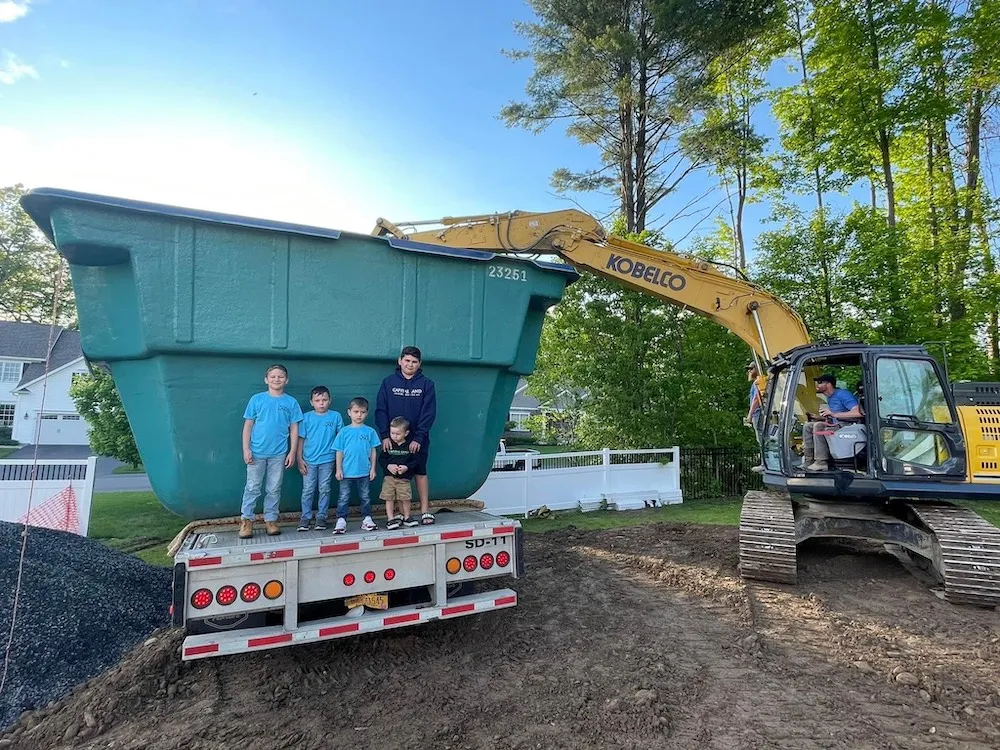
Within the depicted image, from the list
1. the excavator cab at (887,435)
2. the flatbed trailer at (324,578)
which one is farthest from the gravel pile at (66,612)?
the excavator cab at (887,435)

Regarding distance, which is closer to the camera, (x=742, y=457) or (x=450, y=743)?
(x=450, y=743)

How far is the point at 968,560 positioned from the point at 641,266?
4.61m

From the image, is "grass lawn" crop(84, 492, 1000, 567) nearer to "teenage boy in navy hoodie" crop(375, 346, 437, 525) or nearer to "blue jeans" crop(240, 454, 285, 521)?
"blue jeans" crop(240, 454, 285, 521)

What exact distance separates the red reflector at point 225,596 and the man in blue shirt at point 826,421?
17.8 ft

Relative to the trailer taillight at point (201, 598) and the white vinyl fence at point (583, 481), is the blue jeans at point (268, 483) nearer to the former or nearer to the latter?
the trailer taillight at point (201, 598)

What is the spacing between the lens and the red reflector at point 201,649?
2.74 metres

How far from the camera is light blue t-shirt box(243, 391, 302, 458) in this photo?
351 cm

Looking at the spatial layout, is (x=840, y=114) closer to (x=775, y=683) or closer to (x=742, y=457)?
(x=742, y=457)

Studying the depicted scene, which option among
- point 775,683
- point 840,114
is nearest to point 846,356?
point 775,683

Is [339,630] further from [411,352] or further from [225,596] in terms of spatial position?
[411,352]

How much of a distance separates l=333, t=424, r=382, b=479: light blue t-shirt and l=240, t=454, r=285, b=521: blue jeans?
396mm

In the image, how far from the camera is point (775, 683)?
329cm

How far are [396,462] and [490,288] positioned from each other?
158 cm

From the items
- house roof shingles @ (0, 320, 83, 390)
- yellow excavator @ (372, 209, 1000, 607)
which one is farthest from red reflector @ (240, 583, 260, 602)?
house roof shingles @ (0, 320, 83, 390)
